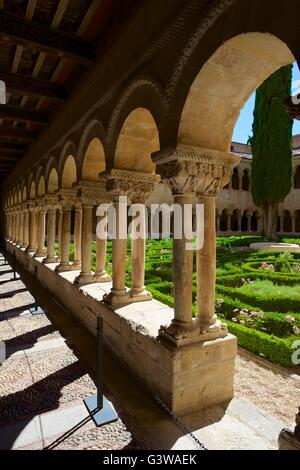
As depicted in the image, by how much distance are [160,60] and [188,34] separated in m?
0.56

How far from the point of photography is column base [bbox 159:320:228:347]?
3.24 metres

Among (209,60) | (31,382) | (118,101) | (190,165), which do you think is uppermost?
(118,101)

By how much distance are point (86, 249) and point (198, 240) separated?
341cm

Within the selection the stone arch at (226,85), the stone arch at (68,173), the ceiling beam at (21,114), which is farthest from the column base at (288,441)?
the ceiling beam at (21,114)

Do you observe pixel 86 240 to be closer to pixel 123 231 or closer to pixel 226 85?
pixel 123 231

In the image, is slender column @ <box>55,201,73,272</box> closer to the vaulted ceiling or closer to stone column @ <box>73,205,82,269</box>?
stone column @ <box>73,205,82,269</box>

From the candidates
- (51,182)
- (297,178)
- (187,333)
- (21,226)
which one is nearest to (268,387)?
(187,333)

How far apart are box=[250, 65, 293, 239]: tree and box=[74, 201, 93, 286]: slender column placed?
59.1 feet

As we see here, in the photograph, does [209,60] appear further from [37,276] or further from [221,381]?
[37,276]

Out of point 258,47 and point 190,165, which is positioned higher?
point 258,47

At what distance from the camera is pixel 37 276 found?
983 centimetres

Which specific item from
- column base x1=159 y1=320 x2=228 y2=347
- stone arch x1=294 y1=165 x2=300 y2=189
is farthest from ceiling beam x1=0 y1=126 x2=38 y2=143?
stone arch x1=294 y1=165 x2=300 y2=189

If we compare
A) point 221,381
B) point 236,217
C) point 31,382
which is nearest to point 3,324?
point 31,382

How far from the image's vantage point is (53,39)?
177 inches
